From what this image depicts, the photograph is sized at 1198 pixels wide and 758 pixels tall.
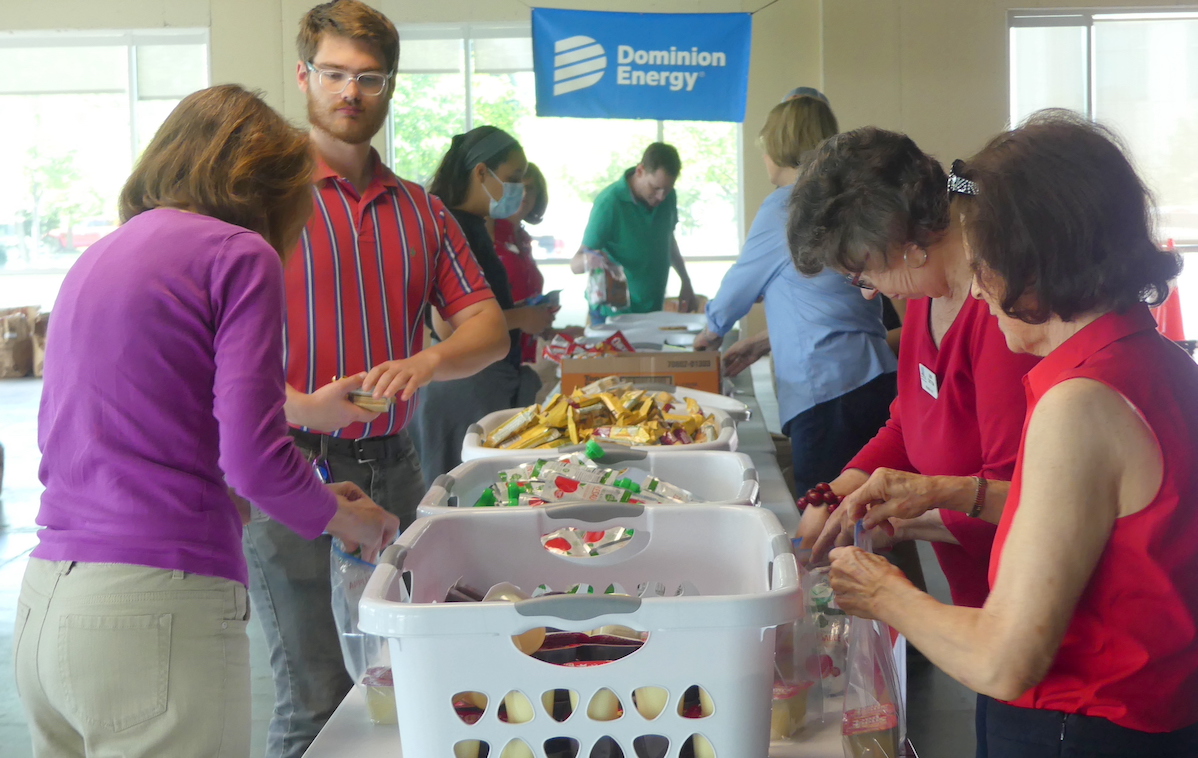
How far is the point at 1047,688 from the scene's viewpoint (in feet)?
3.72

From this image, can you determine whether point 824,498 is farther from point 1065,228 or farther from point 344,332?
point 344,332

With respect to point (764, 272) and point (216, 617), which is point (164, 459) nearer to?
point (216, 617)

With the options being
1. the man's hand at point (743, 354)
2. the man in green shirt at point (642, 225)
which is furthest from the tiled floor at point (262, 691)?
the man's hand at point (743, 354)

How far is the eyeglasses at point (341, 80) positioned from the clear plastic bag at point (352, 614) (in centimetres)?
99

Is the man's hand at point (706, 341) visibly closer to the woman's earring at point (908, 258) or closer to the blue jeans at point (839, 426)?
the blue jeans at point (839, 426)

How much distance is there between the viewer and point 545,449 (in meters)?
2.03

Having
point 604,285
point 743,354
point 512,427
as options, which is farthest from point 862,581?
point 604,285

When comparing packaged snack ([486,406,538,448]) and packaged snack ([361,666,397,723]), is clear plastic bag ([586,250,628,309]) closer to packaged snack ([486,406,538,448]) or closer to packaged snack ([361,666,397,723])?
packaged snack ([486,406,538,448])

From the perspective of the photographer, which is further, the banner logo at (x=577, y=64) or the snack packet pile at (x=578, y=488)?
the banner logo at (x=577, y=64)

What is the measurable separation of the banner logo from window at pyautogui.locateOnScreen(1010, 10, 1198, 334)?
458 centimetres

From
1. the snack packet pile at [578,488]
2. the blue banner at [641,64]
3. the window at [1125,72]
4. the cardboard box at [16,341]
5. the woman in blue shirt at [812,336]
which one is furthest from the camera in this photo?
the cardboard box at [16,341]

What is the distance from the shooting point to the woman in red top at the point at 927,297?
62.9 inches

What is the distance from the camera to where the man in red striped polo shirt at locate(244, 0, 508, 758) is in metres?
1.92

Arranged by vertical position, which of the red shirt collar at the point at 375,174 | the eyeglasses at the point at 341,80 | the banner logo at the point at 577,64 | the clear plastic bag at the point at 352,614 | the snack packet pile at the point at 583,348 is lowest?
the clear plastic bag at the point at 352,614
